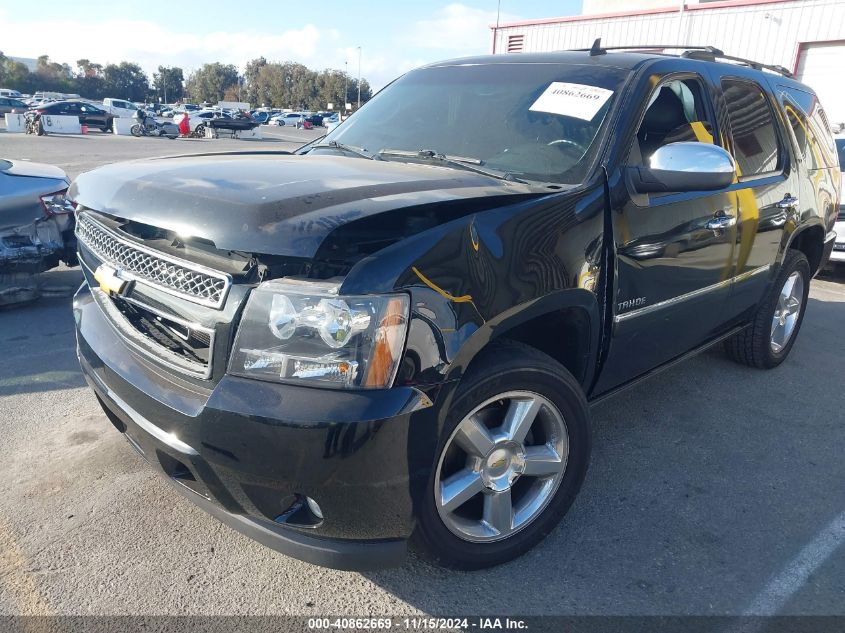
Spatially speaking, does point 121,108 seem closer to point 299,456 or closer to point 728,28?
point 728,28

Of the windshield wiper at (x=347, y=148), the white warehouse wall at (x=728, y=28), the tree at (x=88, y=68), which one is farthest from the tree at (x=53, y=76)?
the windshield wiper at (x=347, y=148)

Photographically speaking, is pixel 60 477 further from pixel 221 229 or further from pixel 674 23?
pixel 674 23

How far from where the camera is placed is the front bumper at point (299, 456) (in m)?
1.86

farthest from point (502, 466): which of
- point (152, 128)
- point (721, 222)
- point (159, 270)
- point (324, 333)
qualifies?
point (152, 128)

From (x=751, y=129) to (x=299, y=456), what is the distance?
3286mm

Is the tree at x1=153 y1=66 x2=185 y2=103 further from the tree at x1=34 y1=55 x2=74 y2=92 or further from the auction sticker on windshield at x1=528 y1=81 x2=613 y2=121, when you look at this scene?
the auction sticker on windshield at x1=528 y1=81 x2=613 y2=121

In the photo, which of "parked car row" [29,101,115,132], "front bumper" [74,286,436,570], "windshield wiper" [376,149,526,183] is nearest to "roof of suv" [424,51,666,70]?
"windshield wiper" [376,149,526,183]

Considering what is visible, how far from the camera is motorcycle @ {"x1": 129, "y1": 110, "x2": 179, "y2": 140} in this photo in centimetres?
3450

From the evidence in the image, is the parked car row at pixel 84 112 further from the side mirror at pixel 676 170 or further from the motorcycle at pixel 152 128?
the side mirror at pixel 676 170

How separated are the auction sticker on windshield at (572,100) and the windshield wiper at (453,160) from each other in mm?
418

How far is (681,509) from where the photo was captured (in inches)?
116

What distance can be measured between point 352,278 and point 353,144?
183 centimetres

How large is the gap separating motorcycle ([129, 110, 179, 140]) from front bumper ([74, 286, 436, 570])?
36014mm

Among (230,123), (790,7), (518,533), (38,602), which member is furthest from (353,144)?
(230,123)
